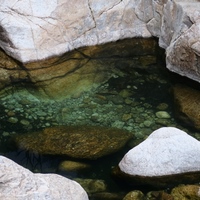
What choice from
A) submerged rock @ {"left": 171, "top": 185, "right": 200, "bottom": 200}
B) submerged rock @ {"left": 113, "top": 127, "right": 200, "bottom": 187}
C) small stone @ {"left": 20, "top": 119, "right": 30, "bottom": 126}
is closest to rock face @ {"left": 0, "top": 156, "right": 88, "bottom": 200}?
submerged rock @ {"left": 113, "top": 127, "right": 200, "bottom": 187}

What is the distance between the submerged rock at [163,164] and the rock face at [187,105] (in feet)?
2.58

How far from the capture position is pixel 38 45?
18.5ft

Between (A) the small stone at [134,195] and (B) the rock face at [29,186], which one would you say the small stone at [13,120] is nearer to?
(B) the rock face at [29,186]

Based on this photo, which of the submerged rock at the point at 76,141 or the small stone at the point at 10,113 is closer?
the submerged rock at the point at 76,141

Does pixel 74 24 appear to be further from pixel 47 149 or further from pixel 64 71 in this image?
pixel 47 149

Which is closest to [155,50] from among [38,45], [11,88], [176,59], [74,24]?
[176,59]

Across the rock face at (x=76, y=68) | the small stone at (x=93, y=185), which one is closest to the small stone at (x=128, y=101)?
the rock face at (x=76, y=68)

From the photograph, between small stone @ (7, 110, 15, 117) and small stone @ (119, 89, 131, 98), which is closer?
small stone @ (7, 110, 15, 117)

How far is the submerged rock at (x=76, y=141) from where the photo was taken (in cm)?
403

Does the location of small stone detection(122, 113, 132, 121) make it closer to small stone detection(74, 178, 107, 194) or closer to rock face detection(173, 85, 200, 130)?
rock face detection(173, 85, 200, 130)

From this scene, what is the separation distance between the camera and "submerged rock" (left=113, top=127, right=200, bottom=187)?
367cm

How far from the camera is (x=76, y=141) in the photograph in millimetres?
4160

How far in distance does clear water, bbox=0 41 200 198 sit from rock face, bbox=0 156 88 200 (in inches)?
27.2

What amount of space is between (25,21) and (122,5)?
1.38 meters
